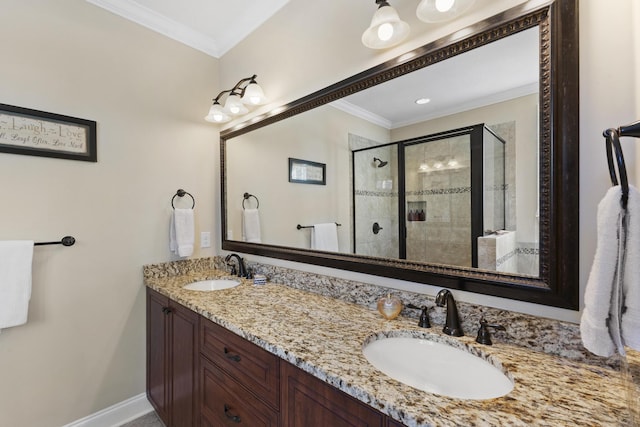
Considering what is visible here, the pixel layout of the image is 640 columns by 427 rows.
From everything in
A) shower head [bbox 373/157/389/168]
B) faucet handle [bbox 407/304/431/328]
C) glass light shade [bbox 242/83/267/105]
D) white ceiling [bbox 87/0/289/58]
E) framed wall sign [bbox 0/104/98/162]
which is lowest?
faucet handle [bbox 407/304/431/328]

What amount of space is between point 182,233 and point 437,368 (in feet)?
5.94

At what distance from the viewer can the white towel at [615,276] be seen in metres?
0.58

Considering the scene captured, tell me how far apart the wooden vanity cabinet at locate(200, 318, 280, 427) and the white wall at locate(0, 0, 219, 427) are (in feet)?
2.96

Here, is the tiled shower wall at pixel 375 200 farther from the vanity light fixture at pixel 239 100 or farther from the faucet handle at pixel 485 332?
the vanity light fixture at pixel 239 100

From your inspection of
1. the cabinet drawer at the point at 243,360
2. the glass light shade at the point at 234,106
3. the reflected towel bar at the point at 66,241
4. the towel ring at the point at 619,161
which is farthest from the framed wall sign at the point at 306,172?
the reflected towel bar at the point at 66,241

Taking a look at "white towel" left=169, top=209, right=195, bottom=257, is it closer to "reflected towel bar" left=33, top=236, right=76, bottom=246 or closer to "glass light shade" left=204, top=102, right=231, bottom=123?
"reflected towel bar" left=33, top=236, right=76, bottom=246

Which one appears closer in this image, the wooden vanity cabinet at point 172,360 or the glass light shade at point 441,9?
the glass light shade at point 441,9

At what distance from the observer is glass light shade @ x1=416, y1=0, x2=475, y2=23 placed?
102cm

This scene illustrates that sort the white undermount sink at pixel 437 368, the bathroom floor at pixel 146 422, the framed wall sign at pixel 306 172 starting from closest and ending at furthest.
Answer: the white undermount sink at pixel 437 368
the framed wall sign at pixel 306 172
the bathroom floor at pixel 146 422

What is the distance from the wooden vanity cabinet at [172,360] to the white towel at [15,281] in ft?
2.01

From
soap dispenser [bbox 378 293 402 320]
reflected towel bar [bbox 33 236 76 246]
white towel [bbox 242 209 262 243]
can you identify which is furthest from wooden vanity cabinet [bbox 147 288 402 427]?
white towel [bbox 242 209 262 243]

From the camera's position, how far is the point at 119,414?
185 centimetres

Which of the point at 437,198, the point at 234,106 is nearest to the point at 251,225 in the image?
the point at 234,106

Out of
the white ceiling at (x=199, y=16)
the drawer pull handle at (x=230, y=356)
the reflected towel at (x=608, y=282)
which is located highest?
the white ceiling at (x=199, y=16)
